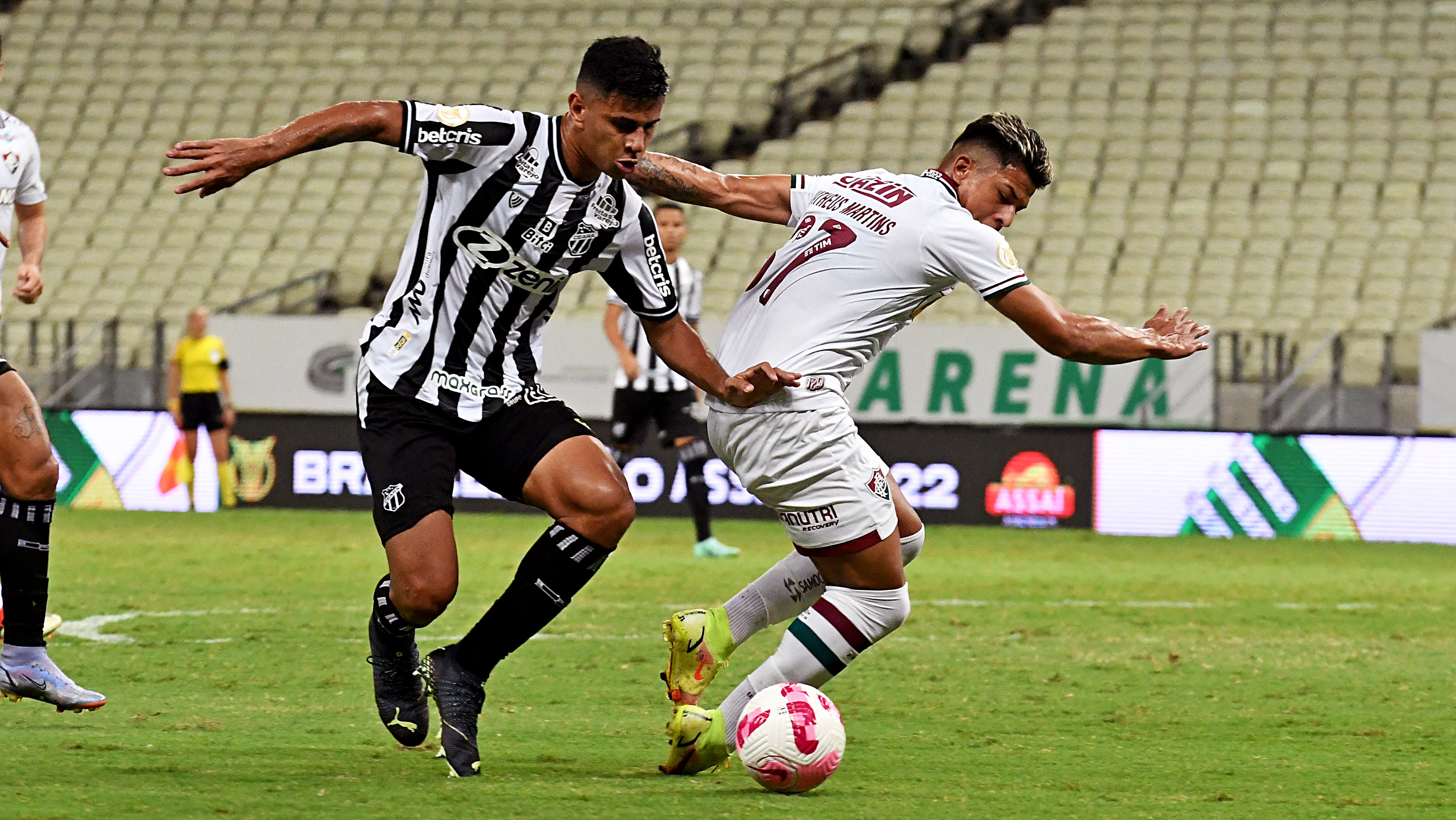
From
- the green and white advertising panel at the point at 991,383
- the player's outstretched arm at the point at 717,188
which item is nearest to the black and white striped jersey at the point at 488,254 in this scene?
the player's outstretched arm at the point at 717,188

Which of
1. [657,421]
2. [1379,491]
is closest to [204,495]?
[657,421]

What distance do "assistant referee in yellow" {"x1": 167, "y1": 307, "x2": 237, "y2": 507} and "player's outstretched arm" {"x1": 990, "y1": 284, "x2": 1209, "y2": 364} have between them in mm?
10735

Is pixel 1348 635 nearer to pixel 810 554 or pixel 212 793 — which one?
pixel 810 554

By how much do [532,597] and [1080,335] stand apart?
Answer: 1.59 meters

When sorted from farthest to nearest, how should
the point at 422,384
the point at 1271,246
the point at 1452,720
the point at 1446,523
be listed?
the point at 1271,246
the point at 1446,523
the point at 1452,720
the point at 422,384

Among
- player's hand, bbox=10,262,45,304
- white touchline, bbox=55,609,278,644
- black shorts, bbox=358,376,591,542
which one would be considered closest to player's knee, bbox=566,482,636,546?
black shorts, bbox=358,376,591,542

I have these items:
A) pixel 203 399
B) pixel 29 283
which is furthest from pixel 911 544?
pixel 203 399

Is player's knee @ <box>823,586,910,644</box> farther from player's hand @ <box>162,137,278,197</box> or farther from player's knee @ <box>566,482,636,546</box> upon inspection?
player's hand @ <box>162,137,278,197</box>

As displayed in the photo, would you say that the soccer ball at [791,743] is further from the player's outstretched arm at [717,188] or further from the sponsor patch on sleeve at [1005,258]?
the player's outstretched arm at [717,188]

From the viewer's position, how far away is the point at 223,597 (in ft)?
28.0

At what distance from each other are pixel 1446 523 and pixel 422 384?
10284mm

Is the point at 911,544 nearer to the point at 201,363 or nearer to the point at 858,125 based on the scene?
the point at 201,363

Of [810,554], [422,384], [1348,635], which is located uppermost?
[422,384]

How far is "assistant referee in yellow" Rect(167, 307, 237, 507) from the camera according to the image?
45.9 ft
